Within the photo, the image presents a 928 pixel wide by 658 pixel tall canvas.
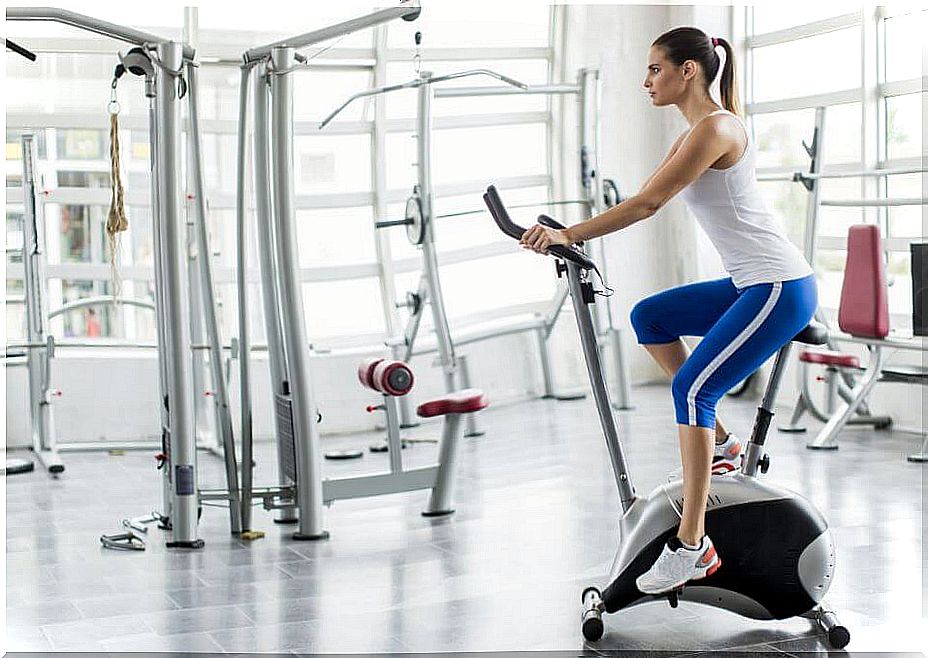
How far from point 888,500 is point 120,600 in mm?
2958

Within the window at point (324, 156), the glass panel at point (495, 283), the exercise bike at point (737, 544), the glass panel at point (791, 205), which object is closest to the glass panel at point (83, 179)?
the window at point (324, 156)

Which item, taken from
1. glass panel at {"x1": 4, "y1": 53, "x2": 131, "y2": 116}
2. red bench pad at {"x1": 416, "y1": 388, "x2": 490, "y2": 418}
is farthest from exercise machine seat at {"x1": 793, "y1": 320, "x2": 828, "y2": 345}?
glass panel at {"x1": 4, "y1": 53, "x2": 131, "y2": 116}

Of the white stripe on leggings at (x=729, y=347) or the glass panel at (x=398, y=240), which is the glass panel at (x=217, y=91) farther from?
the white stripe on leggings at (x=729, y=347)

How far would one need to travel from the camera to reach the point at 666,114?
8.34m

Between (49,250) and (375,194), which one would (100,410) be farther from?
(375,194)

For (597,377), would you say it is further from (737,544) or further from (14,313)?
(14,313)

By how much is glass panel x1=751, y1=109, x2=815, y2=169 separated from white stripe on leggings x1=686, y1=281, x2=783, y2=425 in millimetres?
4633

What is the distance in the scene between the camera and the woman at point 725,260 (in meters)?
3.12

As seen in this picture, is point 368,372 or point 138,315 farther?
point 138,315

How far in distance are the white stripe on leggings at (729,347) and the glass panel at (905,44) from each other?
425 cm

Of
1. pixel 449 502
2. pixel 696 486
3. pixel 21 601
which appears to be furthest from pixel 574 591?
pixel 21 601

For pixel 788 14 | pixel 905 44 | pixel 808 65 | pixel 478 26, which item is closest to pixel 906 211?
pixel 905 44

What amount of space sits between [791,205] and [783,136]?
0.44 metres

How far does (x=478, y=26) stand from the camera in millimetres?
7906
